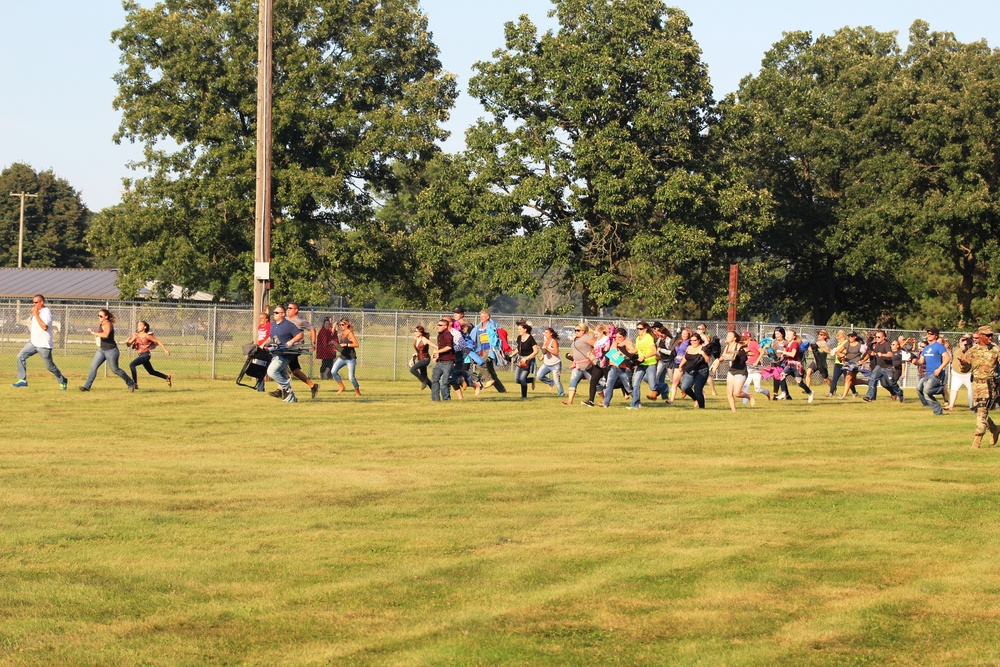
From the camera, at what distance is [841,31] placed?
204 feet

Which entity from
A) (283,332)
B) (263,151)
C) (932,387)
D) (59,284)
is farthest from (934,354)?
(59,284)

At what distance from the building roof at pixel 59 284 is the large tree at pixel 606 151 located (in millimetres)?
24987

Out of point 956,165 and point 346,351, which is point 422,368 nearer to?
point 346,351

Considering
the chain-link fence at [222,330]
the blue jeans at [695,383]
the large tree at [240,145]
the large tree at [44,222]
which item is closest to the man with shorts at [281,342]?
the blue jeans at [695,383]

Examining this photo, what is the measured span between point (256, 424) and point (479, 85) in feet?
110

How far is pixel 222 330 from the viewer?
34.5 meters

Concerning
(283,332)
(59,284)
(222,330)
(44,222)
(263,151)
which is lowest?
(222,330)

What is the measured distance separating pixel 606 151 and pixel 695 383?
2275 cm

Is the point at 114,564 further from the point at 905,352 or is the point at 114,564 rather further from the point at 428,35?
the point at 428,35

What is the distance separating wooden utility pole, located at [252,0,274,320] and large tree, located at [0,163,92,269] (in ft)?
222

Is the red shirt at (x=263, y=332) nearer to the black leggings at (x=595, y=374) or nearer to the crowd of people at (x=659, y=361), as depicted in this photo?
the crowd of people at (x=659, y=361)

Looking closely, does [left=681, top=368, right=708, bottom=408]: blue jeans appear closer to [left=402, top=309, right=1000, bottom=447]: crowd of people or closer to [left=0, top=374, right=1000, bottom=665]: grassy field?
[left=402, top=309, right=1000, bottom=447]: crowd of people

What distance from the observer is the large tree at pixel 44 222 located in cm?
9319

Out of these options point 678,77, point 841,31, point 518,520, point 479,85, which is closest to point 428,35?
point 479,85
